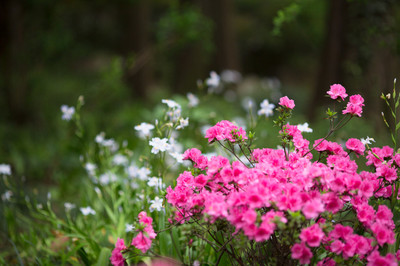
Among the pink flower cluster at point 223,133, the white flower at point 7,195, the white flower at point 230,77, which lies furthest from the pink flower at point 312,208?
the white flower at point 230,77

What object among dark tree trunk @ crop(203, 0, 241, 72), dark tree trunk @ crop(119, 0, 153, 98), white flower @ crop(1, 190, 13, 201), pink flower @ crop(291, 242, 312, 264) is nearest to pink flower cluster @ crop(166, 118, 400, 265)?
pink flower @ crop(291, 242, 312, 264)

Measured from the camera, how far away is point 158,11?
626 inches

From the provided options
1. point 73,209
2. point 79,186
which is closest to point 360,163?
point 73,209

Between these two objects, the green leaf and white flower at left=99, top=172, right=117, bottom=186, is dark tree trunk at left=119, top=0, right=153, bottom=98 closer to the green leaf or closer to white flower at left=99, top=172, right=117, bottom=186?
white flower at left=99, top=172, right=117, bottom=186

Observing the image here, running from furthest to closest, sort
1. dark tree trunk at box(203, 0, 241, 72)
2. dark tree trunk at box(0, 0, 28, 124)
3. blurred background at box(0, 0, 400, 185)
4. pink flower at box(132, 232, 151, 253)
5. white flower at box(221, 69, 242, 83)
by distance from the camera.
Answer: dark tree trunk at box(203, 0, 241, 72) < dark tree trunk at box(0, 0, 28, 124) < white flower at box(221, 69, 242, 83) < blurred background at box(0, 0, 400, 185) < pink flower at box(132, 232, 151, 253)

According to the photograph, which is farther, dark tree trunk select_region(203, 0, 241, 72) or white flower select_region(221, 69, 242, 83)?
dark tree trunk select_region(203, 0, 241, 72)

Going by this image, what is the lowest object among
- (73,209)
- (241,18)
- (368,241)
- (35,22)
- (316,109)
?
(368,241)

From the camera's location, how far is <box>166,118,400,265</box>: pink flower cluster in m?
1.30

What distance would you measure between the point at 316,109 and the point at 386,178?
4.23 metres

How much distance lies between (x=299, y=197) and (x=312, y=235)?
0.13 meters

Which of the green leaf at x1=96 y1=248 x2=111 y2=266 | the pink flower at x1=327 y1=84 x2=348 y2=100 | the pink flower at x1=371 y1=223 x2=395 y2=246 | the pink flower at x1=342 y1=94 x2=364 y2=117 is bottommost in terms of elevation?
the green leaf at x1=96 y1=248 x2=111 y2=266

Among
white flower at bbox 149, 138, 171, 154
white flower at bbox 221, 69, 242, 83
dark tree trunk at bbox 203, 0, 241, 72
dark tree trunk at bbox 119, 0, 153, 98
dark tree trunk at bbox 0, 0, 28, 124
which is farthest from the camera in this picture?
dark tree trunk at bbox 119, 0, 153, 98

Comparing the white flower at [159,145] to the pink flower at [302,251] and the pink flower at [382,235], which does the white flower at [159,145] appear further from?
the pink flower at [382,235]

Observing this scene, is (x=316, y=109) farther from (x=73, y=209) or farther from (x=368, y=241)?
(x=368, y=241)
